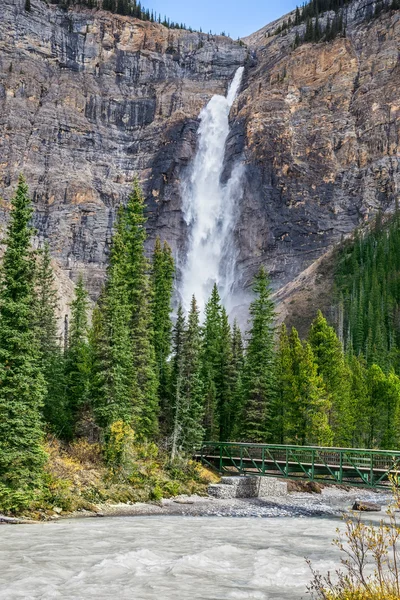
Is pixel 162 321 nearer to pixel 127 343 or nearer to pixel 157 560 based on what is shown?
pixel 127 343

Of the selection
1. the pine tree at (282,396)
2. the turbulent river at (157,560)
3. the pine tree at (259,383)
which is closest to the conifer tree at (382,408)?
the pine tree at (282,396)

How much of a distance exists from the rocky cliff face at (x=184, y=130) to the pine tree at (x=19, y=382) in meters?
93.2

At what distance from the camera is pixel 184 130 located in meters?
145

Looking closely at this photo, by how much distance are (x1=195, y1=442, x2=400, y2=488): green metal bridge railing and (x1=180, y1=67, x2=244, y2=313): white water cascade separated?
71.9 m

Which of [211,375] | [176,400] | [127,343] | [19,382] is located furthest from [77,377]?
[19,382]

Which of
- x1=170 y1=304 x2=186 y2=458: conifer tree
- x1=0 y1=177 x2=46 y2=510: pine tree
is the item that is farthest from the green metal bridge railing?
x1=0 y1=177 x2=46 y2=510: pine tree

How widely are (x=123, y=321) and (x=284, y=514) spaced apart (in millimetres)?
14274

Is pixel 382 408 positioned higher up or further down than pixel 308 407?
further down

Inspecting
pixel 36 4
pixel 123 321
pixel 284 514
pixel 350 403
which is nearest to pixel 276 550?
pixel 284 514

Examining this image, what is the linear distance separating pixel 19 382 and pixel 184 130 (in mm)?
129346

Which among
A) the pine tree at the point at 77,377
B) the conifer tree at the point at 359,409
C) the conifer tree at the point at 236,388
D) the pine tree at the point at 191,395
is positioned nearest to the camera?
the pine tree at the point at 77,377

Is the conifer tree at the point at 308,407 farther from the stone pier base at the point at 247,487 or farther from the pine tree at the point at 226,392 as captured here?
the pine tree at the point at 226,392

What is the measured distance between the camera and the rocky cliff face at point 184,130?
124 metres

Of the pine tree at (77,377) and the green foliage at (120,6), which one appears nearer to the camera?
the pine tree at (77,377)
